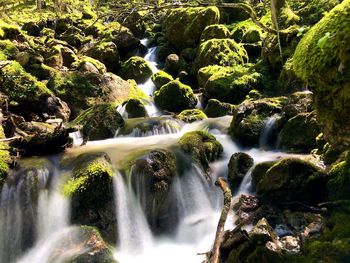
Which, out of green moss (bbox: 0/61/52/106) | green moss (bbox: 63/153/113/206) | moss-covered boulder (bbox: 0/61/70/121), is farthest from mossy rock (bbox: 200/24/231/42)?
green moss (bbox: 63/153/113/206)

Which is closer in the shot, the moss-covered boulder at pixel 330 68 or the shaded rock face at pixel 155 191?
the moss-covered boulder at pixel 330 68

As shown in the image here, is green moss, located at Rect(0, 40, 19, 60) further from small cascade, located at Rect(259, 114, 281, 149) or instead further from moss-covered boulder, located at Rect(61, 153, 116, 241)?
small cascade, located at Rect(259, 114, 281, 149)

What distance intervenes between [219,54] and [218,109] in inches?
210

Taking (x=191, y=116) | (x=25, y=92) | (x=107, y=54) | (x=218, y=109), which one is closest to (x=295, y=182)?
(x=191, y=116)

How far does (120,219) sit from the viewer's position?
7426 millimetres

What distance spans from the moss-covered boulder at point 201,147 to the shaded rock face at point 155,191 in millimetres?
1358

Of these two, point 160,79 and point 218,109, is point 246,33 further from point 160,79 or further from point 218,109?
point 218,109

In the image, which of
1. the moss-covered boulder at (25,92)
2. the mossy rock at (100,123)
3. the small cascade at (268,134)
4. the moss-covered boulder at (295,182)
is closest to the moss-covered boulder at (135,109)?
the mossy rock at (100,123)

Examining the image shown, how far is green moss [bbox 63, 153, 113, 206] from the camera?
738 centimetres

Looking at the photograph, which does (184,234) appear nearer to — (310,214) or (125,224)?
(125,224)

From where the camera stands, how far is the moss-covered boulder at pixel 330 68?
293cm

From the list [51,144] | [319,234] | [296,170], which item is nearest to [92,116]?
[51,144]

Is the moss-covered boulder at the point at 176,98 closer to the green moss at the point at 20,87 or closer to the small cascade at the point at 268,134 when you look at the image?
the green moss at the point at 20,87

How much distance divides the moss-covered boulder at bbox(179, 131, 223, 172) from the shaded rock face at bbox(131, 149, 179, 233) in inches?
53.5
